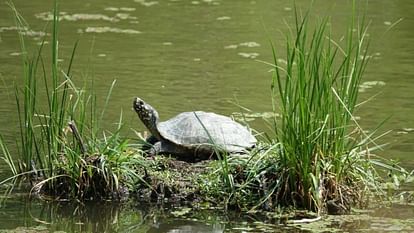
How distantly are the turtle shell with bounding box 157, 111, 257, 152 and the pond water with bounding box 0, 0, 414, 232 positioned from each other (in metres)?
0.64

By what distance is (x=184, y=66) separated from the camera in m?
9.15

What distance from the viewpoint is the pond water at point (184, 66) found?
5.00 metres

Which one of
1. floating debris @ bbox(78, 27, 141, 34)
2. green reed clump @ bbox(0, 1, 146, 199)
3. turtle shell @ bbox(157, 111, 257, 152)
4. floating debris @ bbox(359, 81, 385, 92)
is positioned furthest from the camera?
floating debris @ bbox(78, 27, 141, 34)

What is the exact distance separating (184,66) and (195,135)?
357 cm

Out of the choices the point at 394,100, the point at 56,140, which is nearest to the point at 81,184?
the point at 56,140

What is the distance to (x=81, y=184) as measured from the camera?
5176 millimetres

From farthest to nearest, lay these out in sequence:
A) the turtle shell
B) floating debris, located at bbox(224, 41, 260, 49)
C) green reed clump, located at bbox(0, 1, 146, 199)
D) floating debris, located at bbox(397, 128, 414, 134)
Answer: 1. floating debris, located at bbox(224, 41, 260, 49)
2. floating debris, located at bbox(397, 128, 414, 134)
3. the turtle shell
4. green reed clump, located at bbox(0, 1, 146, 199)

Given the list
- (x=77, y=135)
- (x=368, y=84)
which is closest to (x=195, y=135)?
(x=77, y=135)

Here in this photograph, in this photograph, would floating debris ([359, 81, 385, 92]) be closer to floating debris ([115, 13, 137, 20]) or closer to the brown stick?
the brown stick

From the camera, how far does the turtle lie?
5.57m

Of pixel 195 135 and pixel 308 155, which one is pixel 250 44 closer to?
pixel 195 135

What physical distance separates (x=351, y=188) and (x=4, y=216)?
1.87m

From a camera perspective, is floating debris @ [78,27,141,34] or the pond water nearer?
the pond water

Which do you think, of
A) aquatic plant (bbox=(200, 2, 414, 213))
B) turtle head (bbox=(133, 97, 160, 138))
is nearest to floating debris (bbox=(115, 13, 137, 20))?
turtle head (bbox=(133, 97, 160, 138))
